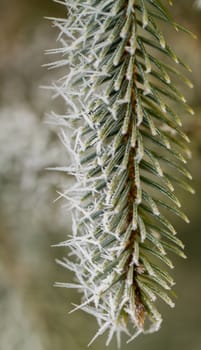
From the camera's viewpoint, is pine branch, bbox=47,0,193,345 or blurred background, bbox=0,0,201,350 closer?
pine branch, bbox=47,0,193,345

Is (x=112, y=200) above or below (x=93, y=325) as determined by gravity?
above

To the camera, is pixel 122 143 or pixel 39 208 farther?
pixel 39 208

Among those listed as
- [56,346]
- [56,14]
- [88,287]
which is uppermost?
[56,14]

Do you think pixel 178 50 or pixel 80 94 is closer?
pixel 80 94

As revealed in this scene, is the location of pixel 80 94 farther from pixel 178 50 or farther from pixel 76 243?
pixel 178 50

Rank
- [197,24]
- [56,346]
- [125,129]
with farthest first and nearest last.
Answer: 1. [56,346]
2. [197,24]
3. [125,129]

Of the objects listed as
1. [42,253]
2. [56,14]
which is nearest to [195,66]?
[56,14]

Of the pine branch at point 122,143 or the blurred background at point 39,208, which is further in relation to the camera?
the blurred background at point 39,208

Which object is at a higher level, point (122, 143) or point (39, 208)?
point (122, 143)
